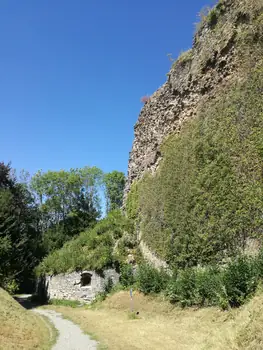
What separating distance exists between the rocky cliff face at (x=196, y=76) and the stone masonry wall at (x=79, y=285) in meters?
7.45

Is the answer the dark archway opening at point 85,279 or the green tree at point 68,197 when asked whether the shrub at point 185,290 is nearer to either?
the dark archway opening at point 85,279

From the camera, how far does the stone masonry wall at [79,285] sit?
19312mm

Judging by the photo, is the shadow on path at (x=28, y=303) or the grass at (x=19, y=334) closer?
the grass at (x=19, y=334)

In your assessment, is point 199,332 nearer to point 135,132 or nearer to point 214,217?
point 214,217

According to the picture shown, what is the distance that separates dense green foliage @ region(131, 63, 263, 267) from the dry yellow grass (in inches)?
101

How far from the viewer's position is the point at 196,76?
17797mm

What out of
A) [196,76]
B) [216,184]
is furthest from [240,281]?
[196,76]

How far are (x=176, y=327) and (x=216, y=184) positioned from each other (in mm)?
5706

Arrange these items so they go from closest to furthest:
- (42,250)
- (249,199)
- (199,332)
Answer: (199,332) < (249,199) < (42,250)

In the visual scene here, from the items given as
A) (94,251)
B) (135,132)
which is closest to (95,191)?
(135,132)

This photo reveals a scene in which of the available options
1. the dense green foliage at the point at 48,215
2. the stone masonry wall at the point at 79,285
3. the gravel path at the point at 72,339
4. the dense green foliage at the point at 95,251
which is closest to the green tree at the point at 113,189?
the dense green foliage at the point at 48,215

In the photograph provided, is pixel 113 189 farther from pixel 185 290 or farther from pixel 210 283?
pixel 210 283

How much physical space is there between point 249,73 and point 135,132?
43.4 ft

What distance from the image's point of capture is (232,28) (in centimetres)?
1535
